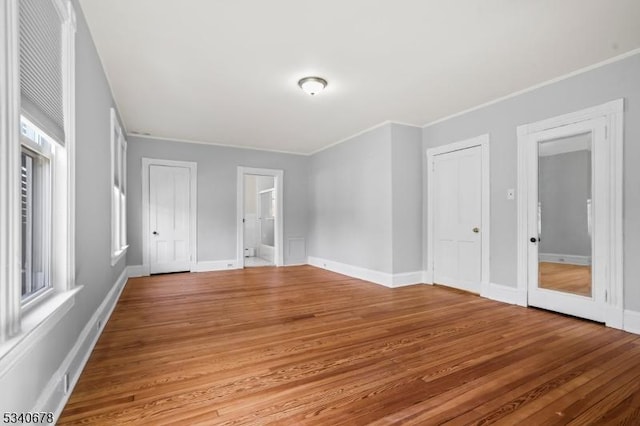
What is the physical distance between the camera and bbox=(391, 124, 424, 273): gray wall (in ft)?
16.9

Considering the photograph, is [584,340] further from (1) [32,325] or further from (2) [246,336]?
(1) [32,325]

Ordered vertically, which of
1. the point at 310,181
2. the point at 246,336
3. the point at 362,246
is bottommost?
the point at 246,336

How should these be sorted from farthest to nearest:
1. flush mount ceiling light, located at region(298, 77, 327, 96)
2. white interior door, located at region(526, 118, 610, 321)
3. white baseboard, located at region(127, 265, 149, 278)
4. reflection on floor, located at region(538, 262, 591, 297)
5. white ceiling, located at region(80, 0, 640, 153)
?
1. white baseboard, located at region(127, 265, 149, 278)
2. flush mount ceiling light, located at region(298, 77, 327, 96)
3. reflection on floor, located at region(538, 262, 591, 297)
4. white interior door, located at region(526, 118, 610, 321)
5. white ceiling, located at region(80, 0, 640, 153)

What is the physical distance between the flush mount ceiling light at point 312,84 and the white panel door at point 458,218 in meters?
2.45

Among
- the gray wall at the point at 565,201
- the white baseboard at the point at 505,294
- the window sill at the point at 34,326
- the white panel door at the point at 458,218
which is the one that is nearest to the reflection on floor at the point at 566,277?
the gray wall at the point at 565,201

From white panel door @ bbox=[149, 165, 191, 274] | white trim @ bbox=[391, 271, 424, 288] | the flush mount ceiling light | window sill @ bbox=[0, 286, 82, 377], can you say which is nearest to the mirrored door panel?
white trim @ bbox=[391, 271, 424, 288]

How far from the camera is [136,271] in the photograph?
596 centimetres

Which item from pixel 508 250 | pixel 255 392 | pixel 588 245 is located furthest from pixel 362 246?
pixel 255 392

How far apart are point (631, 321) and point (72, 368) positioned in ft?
15.5

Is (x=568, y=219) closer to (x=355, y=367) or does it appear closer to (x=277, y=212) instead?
(x=355, y=367)

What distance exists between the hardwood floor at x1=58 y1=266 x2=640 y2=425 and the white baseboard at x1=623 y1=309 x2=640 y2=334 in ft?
0.33

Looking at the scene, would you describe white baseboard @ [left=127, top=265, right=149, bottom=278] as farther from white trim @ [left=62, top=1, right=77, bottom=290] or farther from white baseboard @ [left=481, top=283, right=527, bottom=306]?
white baseboard @ [left=481, top=283, right=527, bottom=306]

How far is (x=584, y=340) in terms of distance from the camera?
2.86m

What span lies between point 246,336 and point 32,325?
6.09 feet
